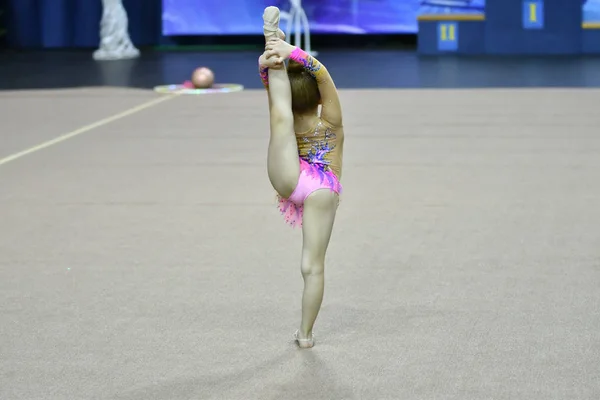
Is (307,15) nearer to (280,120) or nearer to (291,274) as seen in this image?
(291,274)

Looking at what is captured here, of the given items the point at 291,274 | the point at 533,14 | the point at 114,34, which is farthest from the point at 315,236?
the point at 114,34

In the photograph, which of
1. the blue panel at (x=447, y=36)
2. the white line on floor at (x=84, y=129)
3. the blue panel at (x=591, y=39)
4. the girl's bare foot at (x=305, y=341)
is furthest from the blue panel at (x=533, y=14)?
the girl's bare foot at (x=305, y=341)

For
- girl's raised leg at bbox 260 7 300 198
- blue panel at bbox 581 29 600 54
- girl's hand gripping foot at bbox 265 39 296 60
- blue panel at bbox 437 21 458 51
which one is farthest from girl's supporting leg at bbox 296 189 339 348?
blue panel at bbox 581 29 600 54

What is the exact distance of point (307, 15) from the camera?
23.1 metres

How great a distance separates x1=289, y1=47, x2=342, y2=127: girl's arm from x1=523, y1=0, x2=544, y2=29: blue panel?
1701 centimetres

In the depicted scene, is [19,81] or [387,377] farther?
[19,81]

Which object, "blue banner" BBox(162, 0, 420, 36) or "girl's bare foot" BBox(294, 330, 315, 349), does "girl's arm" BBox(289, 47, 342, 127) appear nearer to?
"girl's bare foot" BBox(294, 330, 315, 349)

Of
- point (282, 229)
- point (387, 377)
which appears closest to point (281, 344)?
point (387, 377)

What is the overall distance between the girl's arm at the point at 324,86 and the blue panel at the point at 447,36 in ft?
55.9

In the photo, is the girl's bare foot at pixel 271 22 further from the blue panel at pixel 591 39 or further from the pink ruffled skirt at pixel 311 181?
the blue panel at pixel 591 39

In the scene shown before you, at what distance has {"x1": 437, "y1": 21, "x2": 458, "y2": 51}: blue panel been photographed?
2055 centimetres

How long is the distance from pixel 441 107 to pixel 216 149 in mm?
3698

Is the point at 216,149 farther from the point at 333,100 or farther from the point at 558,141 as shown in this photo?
the point at 333,100

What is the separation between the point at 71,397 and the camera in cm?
364
